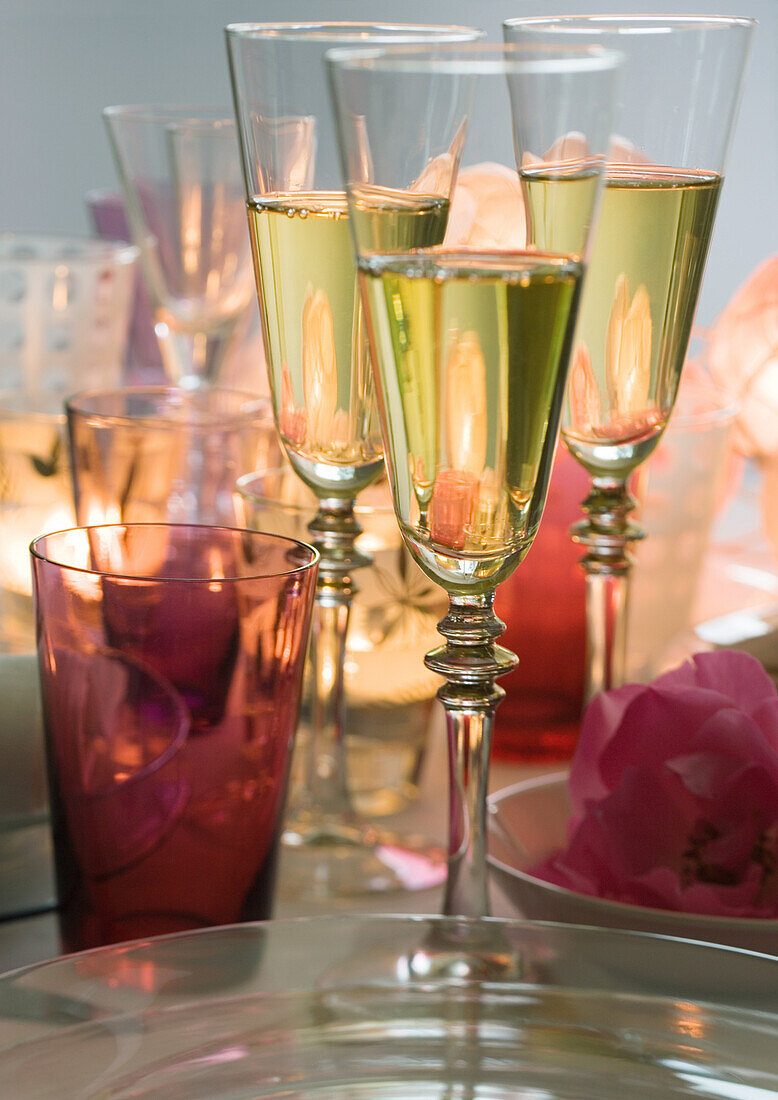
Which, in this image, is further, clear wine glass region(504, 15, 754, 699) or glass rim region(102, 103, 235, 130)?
glass rim region(102, 103, 235, 130)

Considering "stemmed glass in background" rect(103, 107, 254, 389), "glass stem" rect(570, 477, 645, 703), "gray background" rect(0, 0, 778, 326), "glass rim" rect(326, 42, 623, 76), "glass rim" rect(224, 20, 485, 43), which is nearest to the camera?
"glass rim" rect(326, 42, 623, 76)

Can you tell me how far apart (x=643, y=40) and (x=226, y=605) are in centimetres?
29

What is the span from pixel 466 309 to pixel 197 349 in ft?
1.92

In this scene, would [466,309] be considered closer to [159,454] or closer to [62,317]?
[159,454]

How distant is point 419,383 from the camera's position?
0.45 meters

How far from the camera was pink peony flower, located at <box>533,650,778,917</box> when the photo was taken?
0.55m

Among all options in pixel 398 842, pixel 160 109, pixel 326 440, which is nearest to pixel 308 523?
pixel 326 440

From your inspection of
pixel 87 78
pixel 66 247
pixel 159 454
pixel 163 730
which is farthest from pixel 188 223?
pixel 87 78

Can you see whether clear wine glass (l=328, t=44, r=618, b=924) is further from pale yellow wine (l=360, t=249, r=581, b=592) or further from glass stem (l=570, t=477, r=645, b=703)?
glass stem (l=570, t=477, r=645, b=703)

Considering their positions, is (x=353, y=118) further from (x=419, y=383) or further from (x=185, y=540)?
(x=185, y=540)

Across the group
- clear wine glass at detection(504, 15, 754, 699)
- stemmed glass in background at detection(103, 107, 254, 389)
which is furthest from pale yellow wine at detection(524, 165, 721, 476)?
stemmed glass in background at detection(103, 107, 254, 389)

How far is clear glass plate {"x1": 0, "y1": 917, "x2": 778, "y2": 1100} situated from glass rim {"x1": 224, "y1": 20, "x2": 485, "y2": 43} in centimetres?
33

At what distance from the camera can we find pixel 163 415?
0.75 m

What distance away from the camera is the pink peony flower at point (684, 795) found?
549mm
